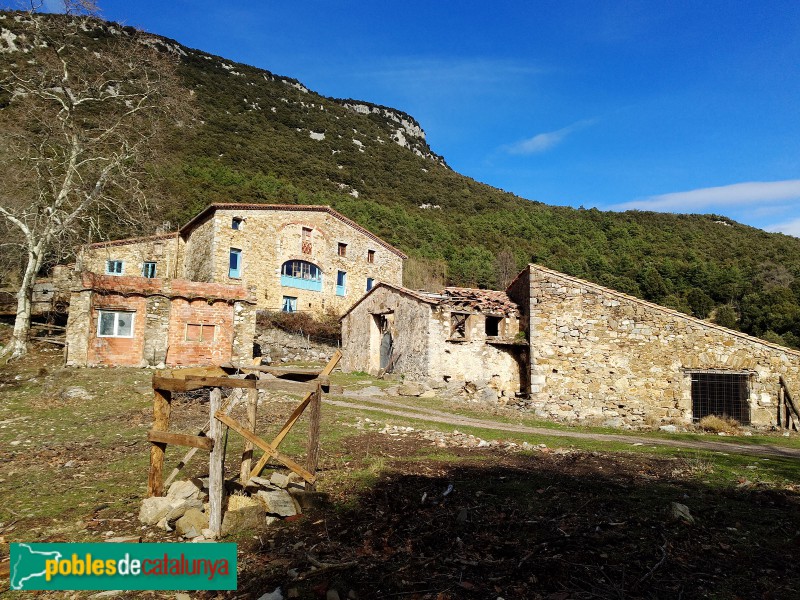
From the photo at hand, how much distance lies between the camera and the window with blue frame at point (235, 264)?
32.2 m

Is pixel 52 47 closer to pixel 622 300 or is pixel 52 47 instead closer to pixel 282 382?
pixel 282 382

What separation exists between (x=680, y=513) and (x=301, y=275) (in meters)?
31.3

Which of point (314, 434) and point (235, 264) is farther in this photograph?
point (235, 264)

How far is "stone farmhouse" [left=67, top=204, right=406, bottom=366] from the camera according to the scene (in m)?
20.0

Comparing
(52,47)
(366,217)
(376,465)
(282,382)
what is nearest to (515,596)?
(282,382)

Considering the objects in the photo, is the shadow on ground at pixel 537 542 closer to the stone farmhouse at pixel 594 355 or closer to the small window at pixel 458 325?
the stone farmhouse at pixel 594 355

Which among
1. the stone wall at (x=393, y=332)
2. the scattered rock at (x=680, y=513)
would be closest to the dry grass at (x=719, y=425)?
the stone wall at (x=393, y=332)

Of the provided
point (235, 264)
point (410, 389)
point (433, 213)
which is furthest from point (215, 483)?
point (433, 213)

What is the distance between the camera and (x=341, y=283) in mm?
36719

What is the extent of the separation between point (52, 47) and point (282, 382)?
24522 mm

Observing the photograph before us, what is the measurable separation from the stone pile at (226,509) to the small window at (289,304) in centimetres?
2779

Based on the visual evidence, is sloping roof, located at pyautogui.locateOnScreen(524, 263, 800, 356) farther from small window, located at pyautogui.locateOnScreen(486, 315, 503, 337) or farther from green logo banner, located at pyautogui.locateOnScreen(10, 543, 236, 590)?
green logo banner, located at pyautogui.locateOnScreen(10, 543, 236, 590)

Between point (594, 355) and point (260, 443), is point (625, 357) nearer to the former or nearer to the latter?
point (594, 355)

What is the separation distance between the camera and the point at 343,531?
5.59m
